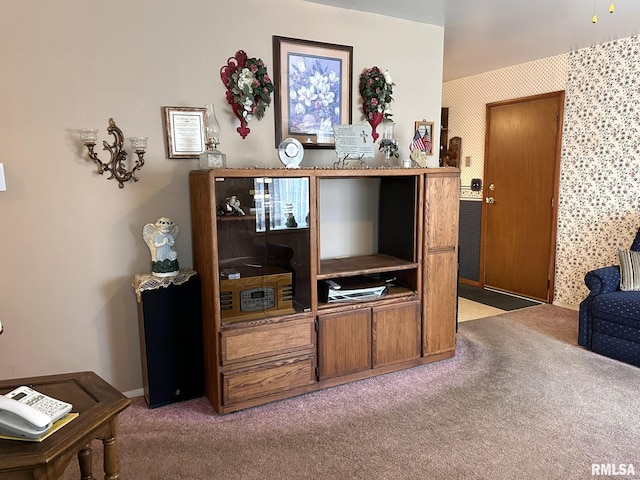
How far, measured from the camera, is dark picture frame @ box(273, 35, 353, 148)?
2.96 meters

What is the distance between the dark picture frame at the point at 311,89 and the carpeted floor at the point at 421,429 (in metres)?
1.72

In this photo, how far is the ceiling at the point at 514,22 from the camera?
3.02m

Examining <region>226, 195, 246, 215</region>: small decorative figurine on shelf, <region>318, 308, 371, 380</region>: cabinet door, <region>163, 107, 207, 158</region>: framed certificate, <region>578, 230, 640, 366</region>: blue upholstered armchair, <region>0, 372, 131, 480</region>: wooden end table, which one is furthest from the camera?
<region>578, 230, 640, 366</region>: blue upholstered armchair

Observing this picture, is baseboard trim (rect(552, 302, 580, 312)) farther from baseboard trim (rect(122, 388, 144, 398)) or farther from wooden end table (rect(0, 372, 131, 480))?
wooden end table (rect(0, 372, 131, 480))

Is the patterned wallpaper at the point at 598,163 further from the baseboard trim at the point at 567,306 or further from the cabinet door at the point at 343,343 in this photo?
the cabinet door at the point at 343,343

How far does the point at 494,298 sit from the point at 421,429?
295cm

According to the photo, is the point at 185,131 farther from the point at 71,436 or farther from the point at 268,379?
the point at 71,436

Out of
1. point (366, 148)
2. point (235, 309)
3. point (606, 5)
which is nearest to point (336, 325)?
point (235, 309)

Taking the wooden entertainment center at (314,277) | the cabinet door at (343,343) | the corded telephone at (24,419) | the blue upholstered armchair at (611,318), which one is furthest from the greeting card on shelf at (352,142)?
the corded telephone at (24,419)

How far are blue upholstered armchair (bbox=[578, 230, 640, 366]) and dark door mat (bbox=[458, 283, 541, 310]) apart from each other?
114 cm

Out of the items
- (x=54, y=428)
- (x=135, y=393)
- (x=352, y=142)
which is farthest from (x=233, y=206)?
(x=54, y=428)

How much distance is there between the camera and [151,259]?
2.68 meters

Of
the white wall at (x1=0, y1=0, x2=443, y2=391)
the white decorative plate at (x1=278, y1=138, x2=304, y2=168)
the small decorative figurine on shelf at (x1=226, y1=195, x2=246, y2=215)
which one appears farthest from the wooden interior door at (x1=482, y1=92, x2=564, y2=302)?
the small decorative figurine on shelf at (x1=226, y1=195, x2=246, y2=215)

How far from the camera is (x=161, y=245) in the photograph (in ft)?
8.41
